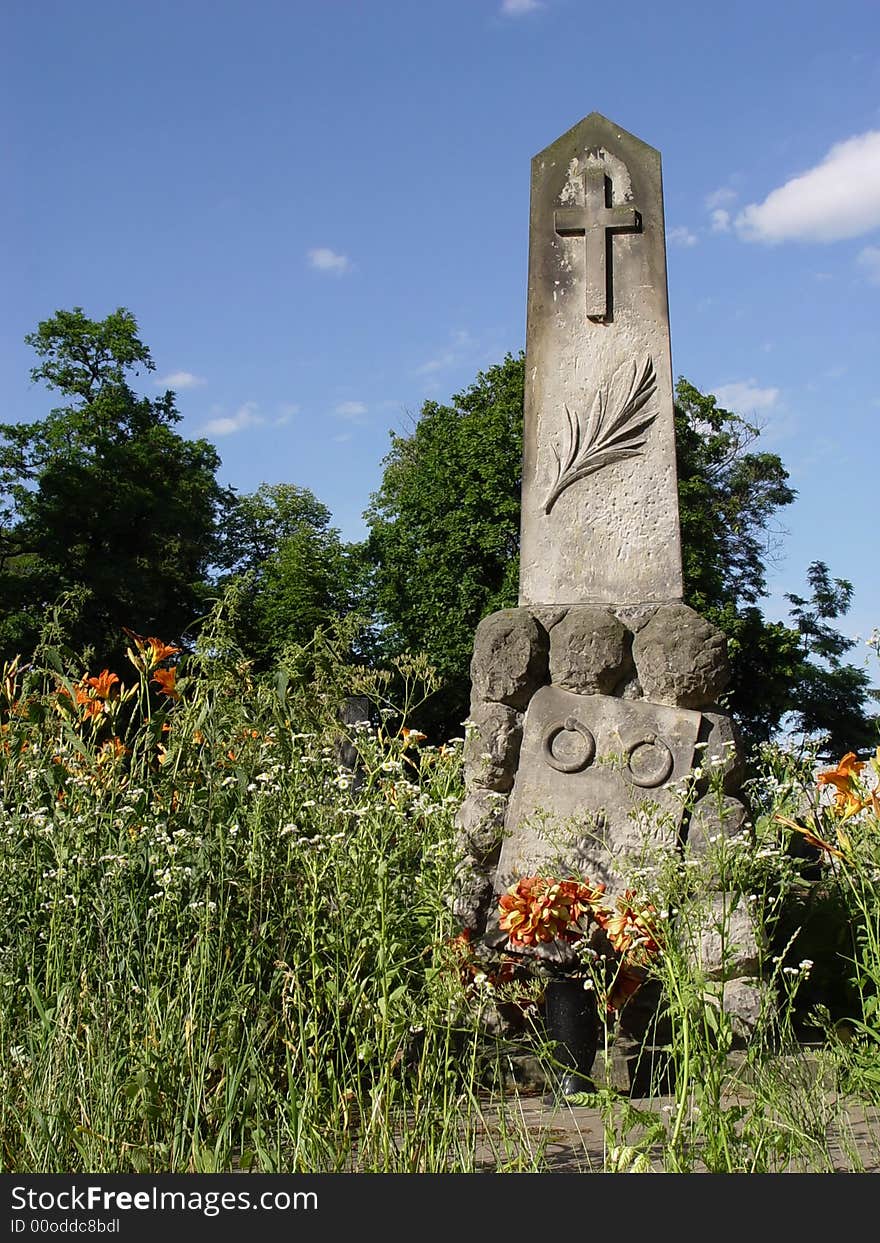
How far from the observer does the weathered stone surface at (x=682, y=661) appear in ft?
15.8

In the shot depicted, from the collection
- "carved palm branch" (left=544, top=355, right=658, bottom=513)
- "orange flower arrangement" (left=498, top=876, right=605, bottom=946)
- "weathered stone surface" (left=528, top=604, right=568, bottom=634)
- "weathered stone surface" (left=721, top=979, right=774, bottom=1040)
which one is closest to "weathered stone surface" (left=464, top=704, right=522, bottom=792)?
"weathered stone surface" (left=528, top=604, right=568, bottom=634)

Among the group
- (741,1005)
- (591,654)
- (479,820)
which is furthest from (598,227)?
(741,1005)

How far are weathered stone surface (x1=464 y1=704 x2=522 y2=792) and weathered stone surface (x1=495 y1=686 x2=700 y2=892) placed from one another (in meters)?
0.05

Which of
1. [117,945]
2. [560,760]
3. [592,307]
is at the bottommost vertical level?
[117,945]

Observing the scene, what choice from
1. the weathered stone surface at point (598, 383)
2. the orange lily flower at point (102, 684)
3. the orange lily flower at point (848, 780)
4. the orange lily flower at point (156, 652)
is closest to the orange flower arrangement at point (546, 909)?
the orange lily flower at point (848, 780)

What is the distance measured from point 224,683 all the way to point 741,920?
2145 millimetres

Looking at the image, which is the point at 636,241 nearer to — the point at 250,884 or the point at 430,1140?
the point at 250,884

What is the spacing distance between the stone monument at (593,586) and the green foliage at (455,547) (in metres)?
16.5

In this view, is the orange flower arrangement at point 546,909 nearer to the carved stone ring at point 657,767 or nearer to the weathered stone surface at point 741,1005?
the weathered stone surface at point 741,1005

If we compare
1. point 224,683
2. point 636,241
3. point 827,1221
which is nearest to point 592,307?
point 636,241

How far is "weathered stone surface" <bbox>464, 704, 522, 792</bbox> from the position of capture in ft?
16.3

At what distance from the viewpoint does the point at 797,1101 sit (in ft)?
9.39

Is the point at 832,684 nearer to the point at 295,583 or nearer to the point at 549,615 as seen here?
the point at 295,583

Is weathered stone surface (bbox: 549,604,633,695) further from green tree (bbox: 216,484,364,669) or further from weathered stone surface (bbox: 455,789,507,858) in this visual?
green tree (bbox: 216,484,364,669)
